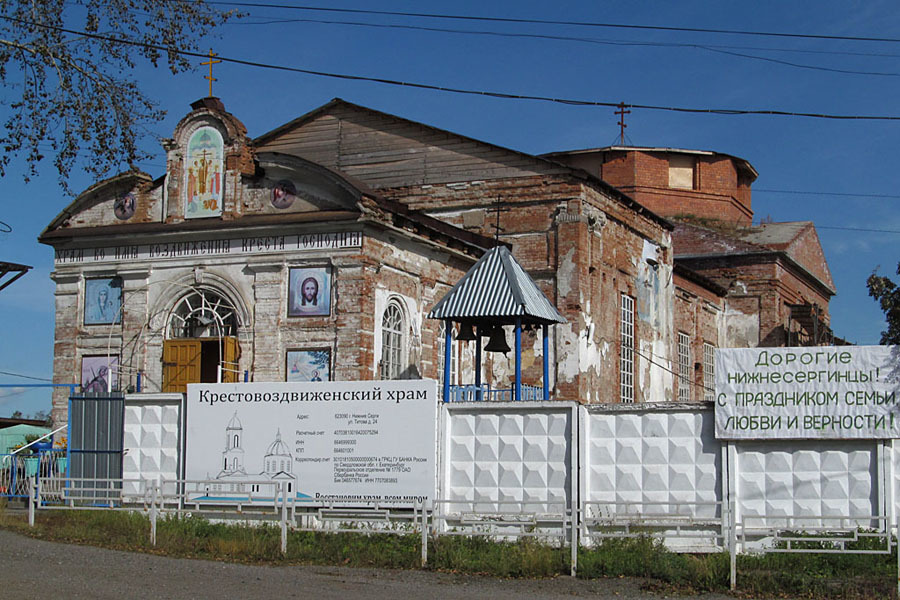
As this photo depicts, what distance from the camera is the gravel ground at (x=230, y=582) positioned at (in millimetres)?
12445

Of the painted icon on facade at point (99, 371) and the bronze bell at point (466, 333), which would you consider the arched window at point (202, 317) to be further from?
the bronze bell at point (466, 333)

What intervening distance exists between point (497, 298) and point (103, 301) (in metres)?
9.34

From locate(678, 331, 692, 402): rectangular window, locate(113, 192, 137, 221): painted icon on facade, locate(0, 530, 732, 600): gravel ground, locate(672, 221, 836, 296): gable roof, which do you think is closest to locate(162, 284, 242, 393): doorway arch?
locate(113, 192, 137, 221): painted icon on facade

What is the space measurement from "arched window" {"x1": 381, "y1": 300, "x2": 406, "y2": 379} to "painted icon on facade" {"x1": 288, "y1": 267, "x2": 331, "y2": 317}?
1.35m

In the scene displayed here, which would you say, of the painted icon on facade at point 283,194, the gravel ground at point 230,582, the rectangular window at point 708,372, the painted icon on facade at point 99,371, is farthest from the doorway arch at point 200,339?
the rectangular window at point 708,372

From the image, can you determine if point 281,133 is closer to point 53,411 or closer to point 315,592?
point 53,411

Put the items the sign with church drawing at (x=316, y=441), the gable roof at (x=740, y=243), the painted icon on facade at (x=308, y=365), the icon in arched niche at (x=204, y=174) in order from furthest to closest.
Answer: the gable roof at (x=740, y=243)
the icon in arched niche at (x=204, y=174)
the painted icon on facade at (x=308, y=365)
the sign with church drawing at (x=316, y=441)

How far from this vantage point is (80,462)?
19.5m

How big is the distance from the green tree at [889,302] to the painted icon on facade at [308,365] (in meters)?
10.5

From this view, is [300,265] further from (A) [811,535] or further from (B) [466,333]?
(A) [811,535]

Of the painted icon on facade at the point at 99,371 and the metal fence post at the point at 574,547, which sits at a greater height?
the painted icon on facade at the point at 99,371

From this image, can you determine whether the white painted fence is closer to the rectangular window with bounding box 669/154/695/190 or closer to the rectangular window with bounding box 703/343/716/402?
the rectangular window with bounding box 703/343/716/402

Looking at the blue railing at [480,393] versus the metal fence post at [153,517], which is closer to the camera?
the metal fence post at [153,517]

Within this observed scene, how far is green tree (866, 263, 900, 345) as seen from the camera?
2073 centimetres
